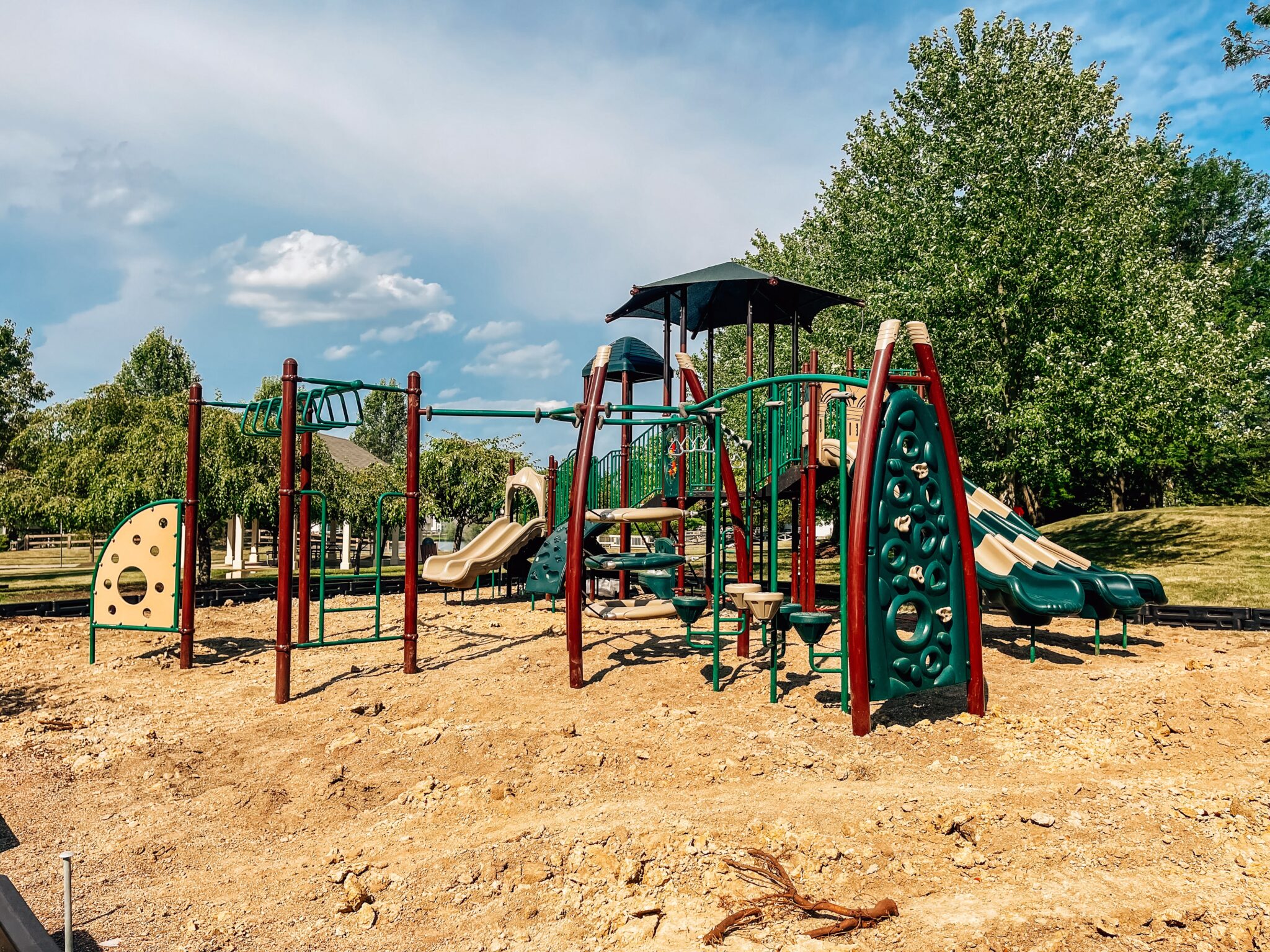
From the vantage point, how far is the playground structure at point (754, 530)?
622cm

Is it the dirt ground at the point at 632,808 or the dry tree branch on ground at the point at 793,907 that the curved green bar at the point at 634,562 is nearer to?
the dirt ground at the point at 632,808

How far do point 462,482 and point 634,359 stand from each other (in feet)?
44.6

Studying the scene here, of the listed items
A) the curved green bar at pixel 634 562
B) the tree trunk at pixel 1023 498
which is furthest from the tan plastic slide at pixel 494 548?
the tree trunk at pixel 1023 498

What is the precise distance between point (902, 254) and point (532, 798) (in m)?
16.5

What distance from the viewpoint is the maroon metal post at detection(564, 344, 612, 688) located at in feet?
25.3

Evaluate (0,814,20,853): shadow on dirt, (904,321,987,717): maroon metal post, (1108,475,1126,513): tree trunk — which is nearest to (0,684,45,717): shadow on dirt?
(0,814,20,853): shadow on dirt

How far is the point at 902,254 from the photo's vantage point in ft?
60.6

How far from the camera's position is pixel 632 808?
4.82 metres

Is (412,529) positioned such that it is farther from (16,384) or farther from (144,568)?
(16,384)

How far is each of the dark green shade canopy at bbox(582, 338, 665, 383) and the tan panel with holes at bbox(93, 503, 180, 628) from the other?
7927 mm

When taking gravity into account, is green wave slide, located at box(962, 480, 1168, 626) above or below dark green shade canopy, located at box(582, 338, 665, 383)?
below

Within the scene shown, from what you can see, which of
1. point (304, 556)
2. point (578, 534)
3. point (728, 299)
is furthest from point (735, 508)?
point (728, 299)

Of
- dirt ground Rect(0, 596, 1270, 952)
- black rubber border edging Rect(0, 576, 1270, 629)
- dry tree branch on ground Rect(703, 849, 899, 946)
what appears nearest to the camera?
dry tree branch on ground Rect(703, 849, 899, 946)

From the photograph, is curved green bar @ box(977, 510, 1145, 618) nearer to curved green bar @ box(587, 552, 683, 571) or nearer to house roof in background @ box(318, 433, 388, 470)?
curved green bar @ box(587, 552, 683, 571)
